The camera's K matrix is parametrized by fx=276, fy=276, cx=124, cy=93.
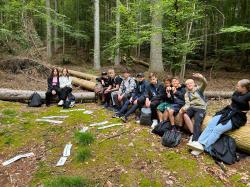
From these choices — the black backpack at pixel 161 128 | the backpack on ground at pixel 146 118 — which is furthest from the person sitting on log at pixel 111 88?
the black backpack at pixel 161 128

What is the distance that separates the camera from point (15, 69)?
46.6ft

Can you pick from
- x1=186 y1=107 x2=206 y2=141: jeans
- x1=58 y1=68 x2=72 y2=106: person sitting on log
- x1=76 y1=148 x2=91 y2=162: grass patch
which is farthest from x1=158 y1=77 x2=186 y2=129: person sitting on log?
x1=58 y1=68 x2=72 y2=106: person sitting on log

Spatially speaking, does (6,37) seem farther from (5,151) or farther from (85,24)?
(85,24)

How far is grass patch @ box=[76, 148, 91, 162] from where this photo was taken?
5.78m

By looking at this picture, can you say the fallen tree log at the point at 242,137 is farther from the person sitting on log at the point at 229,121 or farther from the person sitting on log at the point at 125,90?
the person sitting on log at the point at 125,90

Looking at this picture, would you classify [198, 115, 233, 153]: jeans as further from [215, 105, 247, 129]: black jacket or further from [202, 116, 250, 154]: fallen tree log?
[202, 116, 250, 154]: fallen tree log

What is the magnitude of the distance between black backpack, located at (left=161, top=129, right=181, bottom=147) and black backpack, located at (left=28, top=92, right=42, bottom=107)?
207 inches

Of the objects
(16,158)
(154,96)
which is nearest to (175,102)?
(154,96)

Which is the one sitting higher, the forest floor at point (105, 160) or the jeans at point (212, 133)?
the jeans at point (212, 133)

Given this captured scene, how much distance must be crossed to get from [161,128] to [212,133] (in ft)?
4.27

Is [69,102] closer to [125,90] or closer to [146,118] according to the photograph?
[125,90]

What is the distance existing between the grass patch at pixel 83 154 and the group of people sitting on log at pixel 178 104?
191cm

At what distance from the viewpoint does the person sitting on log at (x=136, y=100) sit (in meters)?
7.73

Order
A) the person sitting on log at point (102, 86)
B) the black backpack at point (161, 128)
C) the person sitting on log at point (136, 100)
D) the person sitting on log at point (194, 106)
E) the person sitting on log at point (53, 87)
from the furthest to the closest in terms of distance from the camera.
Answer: the person sitting on log at point (53, 87)
the person sitting on log at point (102, 86)
the person sitting on log at point (136, 100)
the black backpack at point (161, 128)
the person sitting on log at point (194, 106)
